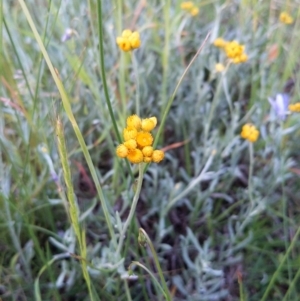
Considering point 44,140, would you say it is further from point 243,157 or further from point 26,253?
point 243,157

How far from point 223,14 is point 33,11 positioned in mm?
617

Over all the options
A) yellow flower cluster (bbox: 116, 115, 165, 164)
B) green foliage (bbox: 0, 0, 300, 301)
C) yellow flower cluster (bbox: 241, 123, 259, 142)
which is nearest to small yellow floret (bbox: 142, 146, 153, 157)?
yellow flower cluster (bbox: 116, 115, 165, 164)

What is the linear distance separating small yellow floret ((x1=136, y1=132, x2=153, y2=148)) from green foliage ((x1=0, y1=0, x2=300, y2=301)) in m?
0.16

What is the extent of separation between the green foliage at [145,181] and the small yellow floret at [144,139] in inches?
6.1

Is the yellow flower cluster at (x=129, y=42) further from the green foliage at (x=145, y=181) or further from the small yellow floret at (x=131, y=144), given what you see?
the small yellow floret at (x=131, y=144)

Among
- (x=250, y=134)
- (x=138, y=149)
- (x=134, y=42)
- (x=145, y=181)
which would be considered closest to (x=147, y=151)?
(x=138, y=149)

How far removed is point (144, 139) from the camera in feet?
1.35

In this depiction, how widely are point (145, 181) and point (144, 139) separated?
0.53 meters

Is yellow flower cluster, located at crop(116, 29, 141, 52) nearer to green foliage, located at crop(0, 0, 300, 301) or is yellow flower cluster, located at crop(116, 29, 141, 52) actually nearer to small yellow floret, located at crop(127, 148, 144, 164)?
green foliage, located at crop(0, 0, 300, 301)

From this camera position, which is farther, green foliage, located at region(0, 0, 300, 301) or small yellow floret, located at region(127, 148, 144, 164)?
green foliage, located at region(0, 0, 300, 301)

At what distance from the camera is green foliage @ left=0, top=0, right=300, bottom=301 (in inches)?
27.0

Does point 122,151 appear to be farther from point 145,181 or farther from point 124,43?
point 145,181

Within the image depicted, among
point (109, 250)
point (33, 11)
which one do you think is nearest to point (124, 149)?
point (109, 250)

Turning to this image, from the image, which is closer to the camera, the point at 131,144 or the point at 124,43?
the point at 131,144
